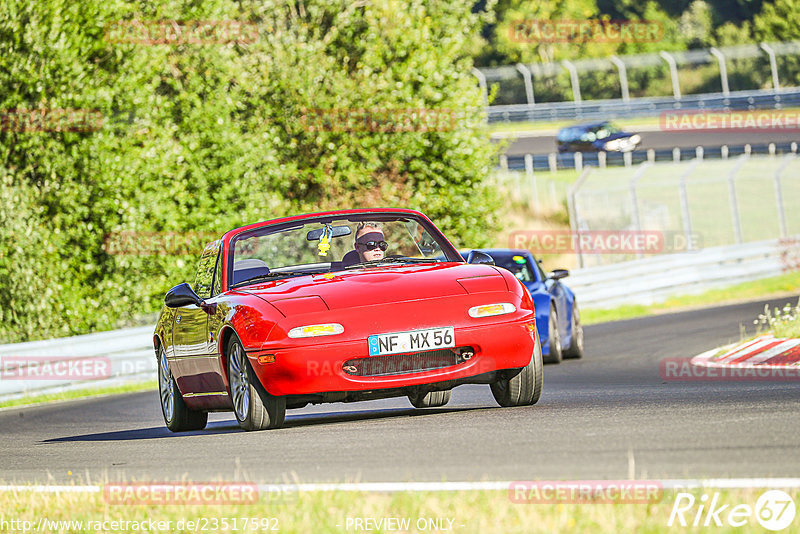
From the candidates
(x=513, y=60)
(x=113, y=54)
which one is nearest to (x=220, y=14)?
(x=113, y=54)

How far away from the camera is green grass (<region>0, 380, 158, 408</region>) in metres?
16.8

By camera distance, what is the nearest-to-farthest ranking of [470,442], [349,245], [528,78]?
[470,442] < [349,245] < [528,78]

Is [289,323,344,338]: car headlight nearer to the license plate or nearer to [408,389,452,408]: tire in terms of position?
the license plate

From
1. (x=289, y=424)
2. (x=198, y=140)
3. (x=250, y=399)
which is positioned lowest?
(x=198, y=140)

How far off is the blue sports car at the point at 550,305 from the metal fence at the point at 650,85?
113 ft

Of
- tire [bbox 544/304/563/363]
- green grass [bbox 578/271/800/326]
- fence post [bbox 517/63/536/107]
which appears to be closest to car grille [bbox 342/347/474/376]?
tire [bbox 544/304/563/363]

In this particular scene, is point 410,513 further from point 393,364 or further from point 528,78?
point 528,78

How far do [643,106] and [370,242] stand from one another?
5503 cm

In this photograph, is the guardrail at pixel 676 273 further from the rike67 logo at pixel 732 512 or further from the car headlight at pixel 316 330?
the rike67 logo at pixel 732 512

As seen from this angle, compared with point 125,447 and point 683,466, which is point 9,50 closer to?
point 125,447

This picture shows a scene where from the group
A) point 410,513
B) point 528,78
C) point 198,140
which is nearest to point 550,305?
point 410,513

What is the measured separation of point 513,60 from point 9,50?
60.5 metres

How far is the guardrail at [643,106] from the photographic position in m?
57.2

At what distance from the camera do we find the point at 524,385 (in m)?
9.16
